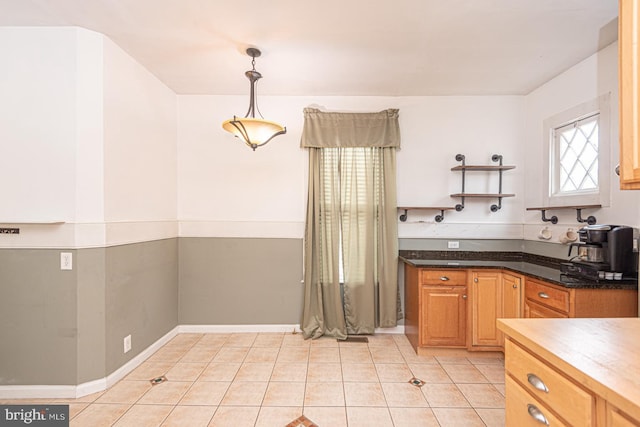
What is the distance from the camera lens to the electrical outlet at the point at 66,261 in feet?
7.11

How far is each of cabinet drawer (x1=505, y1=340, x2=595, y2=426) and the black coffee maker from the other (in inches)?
55.8

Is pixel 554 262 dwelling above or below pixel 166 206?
below

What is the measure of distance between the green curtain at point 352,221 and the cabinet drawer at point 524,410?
207 cm

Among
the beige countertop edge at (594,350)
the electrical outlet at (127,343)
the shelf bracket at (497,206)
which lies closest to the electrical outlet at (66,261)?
the electrical outlet at (127,343)

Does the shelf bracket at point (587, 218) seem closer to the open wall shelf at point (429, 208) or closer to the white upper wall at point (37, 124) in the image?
the open wall shelf at point (429, 208)

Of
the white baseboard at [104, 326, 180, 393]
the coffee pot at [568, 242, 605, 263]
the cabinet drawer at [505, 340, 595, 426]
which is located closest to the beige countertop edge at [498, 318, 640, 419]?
the cabinet drawer at [505, 340, 595, 426]

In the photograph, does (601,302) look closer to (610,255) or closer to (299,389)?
(610,255)

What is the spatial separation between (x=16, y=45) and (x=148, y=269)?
196 cm

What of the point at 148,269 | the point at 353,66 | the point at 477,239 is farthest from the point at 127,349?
the point at 477,239

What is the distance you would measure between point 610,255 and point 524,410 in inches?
63.4

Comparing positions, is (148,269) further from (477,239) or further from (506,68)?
(506,68)

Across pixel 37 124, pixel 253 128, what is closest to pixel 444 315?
pixel 253 128

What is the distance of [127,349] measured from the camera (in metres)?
2.52

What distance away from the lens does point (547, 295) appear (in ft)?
7.16
